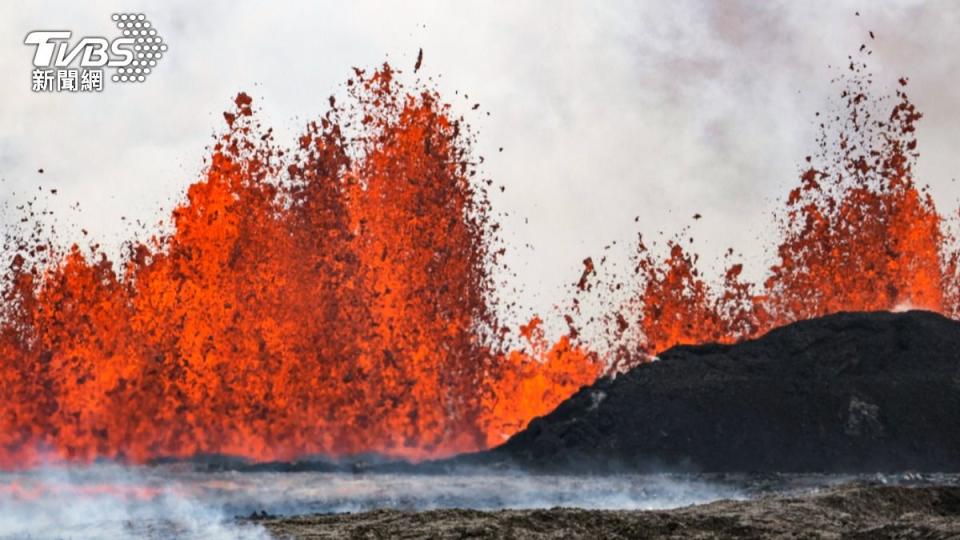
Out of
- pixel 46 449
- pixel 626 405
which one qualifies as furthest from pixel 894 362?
pixel 46 449

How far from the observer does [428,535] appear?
42.7 feet

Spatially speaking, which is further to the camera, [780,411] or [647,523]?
[780,411]

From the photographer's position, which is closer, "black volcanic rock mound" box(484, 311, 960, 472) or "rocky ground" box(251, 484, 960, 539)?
"rocky ground" box(251, 484, 960, 539)

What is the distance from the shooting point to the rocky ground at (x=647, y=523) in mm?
13055

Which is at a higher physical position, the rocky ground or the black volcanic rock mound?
the black volcanic rock mound

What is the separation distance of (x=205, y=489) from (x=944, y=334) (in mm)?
21318

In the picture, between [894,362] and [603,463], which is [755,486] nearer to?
[603,463]

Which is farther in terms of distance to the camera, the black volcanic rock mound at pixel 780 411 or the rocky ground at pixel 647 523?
the black volcanic rock mound at pixel 780 411

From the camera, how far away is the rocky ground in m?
13.1

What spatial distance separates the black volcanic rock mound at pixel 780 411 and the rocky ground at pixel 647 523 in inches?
460

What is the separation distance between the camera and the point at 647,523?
13789 mm

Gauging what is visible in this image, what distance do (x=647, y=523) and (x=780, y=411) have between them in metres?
16.7

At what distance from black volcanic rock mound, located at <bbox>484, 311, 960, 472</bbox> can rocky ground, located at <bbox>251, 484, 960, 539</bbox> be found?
11.7 meters

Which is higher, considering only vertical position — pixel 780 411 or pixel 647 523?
pixel 780 411
